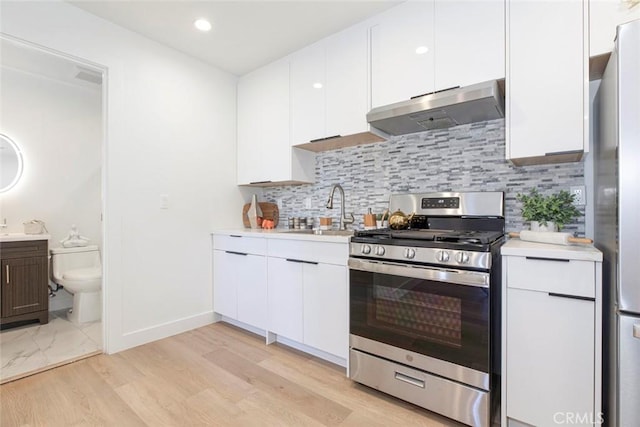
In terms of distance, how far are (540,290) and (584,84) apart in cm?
103

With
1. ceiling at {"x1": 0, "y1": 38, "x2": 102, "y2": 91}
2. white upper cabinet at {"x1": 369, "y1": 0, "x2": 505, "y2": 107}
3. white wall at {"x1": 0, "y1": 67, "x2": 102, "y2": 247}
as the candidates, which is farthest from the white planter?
white wall at {"x1": 0, "y1": 67, "x2": 102, "y2": 247}

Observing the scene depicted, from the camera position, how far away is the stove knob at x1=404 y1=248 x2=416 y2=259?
166 cm

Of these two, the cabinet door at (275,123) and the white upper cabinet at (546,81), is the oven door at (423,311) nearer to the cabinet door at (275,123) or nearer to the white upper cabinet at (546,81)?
the white upper cabinet at (546,81)

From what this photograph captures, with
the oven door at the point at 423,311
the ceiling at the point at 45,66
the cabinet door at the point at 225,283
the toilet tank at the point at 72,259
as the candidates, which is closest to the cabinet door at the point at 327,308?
the oven door at the point at 423,311

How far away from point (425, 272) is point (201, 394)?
1.48 meters

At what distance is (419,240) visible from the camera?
1666mm

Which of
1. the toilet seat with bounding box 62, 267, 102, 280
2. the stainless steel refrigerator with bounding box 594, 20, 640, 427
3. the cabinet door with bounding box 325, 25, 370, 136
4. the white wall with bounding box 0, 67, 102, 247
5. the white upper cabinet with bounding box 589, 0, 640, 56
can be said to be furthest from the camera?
the white wall with bounding box 0, 67, 102, 247

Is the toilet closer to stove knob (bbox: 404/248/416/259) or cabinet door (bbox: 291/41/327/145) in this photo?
cabinet door (bbox: 291/41/327/145)

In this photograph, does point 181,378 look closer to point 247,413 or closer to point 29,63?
point 247,413

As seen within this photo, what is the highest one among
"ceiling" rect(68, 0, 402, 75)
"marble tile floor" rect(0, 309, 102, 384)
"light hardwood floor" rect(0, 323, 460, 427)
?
"ceiling" rect(68, 0, 402, 75)

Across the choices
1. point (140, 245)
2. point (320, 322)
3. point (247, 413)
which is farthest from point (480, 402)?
point (140, 245)

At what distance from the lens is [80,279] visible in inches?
115

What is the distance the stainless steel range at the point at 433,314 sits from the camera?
1.48 meters

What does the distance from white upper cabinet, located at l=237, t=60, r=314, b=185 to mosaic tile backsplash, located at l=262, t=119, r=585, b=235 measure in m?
0.33
